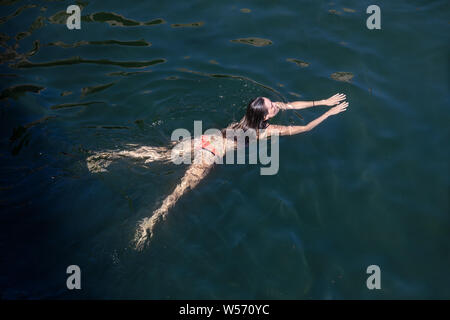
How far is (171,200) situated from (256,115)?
6.10 feet

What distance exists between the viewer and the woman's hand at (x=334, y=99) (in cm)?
707

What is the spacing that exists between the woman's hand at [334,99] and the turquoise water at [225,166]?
0.65 ft

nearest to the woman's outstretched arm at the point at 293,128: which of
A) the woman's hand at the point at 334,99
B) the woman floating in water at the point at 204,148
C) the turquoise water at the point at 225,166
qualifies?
the woman floating in water at the point at 204,148

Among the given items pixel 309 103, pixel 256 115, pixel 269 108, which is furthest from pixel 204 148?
pixel 309 103

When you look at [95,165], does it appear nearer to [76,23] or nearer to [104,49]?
[104,49]

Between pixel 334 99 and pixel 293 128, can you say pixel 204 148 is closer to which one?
pixel 293 128

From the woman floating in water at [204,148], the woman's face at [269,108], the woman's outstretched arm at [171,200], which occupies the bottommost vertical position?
the woman's outstretched arm at [171,200]

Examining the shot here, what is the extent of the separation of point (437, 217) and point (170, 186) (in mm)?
3859

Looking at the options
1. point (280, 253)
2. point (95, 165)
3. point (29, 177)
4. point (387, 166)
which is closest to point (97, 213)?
point (95, 165)

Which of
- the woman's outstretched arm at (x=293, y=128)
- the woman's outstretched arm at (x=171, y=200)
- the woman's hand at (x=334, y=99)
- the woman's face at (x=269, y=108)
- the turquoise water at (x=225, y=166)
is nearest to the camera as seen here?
the turquoise water at (x=225, y=166)

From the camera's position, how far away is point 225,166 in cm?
641

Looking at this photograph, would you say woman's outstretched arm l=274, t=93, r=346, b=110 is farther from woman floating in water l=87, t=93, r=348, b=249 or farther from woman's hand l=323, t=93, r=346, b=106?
woman floating in water l=87, t=93, r=348, b=249

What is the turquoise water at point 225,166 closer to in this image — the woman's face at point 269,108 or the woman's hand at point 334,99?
the woman's hand at point 334,99

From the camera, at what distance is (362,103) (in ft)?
23.5
